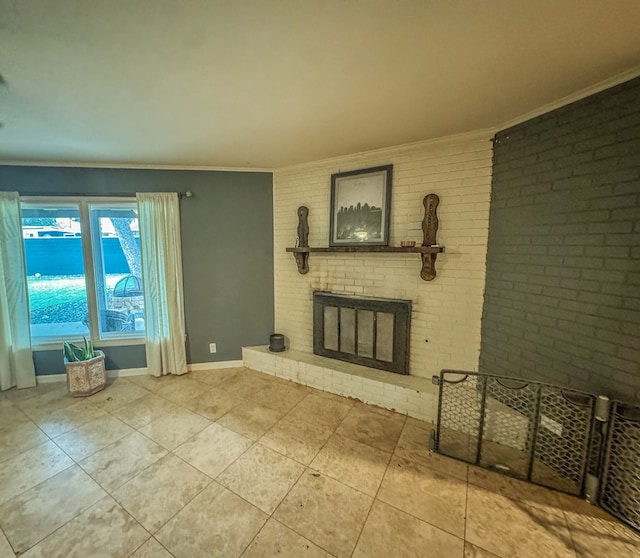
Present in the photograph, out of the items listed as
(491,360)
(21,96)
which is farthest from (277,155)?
(491,360)

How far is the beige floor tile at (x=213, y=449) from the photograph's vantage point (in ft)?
5.90

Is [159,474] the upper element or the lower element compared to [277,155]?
lower

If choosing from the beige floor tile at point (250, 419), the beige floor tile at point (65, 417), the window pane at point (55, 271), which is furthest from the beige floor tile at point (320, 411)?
the window pane at point (55, 271)

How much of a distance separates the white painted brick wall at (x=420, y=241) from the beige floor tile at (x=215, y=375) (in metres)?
1.26

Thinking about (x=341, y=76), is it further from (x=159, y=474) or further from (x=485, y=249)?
(x=159, y=474)

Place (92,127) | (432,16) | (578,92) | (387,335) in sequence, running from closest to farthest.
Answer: (432,16) < (578,92) < (92,127) < (387,335)

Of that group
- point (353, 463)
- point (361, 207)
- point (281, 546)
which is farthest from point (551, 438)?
point (361, 207)

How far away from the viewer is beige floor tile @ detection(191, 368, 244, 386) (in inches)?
116

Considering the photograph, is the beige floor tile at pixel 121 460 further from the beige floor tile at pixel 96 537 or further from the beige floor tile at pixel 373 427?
the beige floor tile at pixel 373 427

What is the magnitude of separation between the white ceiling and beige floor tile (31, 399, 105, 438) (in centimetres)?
230

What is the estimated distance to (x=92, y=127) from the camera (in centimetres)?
196

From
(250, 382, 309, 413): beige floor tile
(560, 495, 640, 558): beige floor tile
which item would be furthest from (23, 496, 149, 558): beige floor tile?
(560, 495, 640, 558): beige floor tile

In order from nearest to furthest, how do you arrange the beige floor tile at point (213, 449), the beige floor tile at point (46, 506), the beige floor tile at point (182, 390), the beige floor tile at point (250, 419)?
the beige floor tile at point (46, 506) → the beige floor tile at point (213, 449) → the beige floor tile at point (250, 419) → the beige floor tile at point (182, 390)

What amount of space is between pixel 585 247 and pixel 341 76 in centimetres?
167
